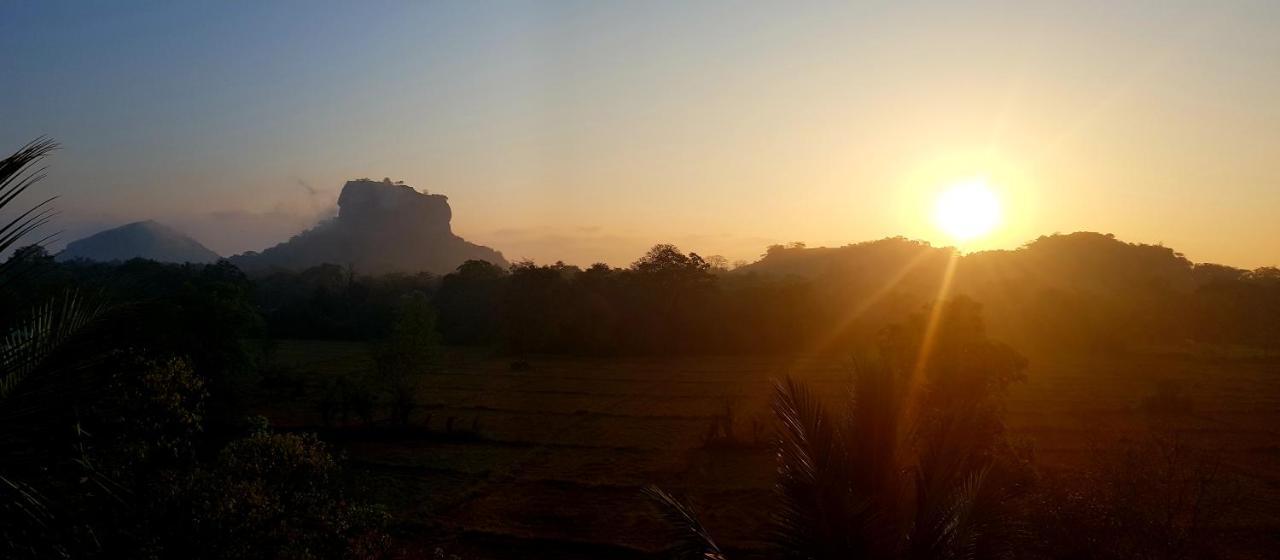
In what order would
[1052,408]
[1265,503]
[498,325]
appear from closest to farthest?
1. [1265,503]
2. [1052,408]
3. [498,325]

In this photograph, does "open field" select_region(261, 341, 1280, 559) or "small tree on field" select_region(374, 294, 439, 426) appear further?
"small tree on field" select_region(374, 294, 439, 426)

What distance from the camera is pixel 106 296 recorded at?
4422 mm

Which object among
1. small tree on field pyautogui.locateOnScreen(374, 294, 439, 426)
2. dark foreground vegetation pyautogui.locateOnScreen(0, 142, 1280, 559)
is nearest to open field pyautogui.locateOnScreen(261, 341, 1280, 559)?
dark foreground vegetation pyautogui.locateOnScreen(0, 142, 1280, 559)

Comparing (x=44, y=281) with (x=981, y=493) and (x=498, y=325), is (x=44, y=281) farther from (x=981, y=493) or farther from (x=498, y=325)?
(x=498, y=325)

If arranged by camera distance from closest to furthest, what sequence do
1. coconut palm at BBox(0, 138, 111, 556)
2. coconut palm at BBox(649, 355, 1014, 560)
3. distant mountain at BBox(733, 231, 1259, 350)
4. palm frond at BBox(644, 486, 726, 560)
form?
coconut palm at BBox(0, 138, 111, 556) < coconut palm at BBox(649, 355, 1014, 560) < palm frond at BBox(644, 486, 726, 560) < distant mountain at BBox(733, 231, 1259, 350)

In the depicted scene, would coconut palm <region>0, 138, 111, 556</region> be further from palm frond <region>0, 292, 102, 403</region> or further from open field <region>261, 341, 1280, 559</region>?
open field <region>261, 341, 1280, 559</region>

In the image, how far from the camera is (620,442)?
80.8 ft

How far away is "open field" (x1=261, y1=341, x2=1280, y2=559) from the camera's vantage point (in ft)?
52.4

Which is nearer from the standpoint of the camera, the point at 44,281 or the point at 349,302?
the point at 44,281

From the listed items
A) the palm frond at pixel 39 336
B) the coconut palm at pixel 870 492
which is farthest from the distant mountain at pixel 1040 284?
the palm frond at pixel 39 336

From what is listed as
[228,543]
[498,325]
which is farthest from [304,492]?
[498,325]

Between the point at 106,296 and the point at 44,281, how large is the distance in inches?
17.9

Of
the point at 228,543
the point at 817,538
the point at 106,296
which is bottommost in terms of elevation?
the point at 228,543

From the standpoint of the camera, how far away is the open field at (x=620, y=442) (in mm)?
15961
